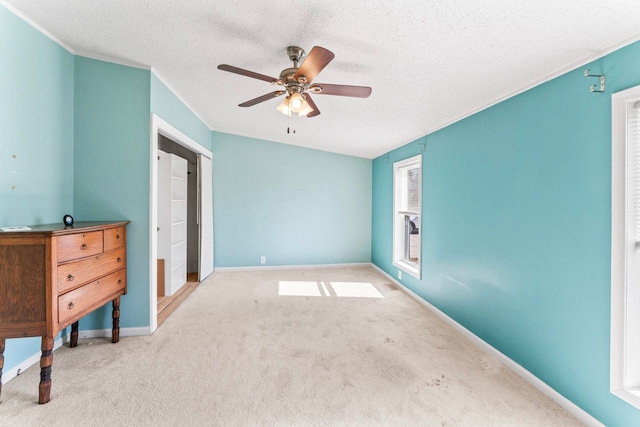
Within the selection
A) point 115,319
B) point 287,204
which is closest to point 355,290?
point 287,204

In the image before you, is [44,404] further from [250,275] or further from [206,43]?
[250,275]

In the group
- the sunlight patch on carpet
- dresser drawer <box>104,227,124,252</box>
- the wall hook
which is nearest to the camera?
the wall hook

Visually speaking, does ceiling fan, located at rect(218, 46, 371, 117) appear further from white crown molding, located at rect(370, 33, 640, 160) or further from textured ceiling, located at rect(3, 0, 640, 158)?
white crown molding, located at rect(370, 33, 640, 160)

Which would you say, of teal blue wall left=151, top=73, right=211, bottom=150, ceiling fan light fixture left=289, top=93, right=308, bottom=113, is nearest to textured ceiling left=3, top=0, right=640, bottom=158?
teal blue wall left=151, top=73, right=211, bottom=150

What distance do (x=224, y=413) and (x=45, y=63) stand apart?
2975mm

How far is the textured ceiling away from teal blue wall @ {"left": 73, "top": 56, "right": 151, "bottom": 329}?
21cm

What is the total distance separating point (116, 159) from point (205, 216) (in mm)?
2027

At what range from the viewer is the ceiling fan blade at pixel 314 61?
1.51m

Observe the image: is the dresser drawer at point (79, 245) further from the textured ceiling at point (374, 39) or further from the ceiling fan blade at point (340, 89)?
the ceiling fan blade at point (340, 89)

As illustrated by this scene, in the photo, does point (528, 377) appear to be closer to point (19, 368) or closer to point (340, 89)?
point (340, 89)

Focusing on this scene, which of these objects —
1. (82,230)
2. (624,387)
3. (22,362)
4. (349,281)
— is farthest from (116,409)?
(349,281)

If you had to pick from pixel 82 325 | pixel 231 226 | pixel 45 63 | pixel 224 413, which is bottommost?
pixel 224 413

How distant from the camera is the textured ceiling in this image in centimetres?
145

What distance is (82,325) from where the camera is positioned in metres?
A: 2.57
